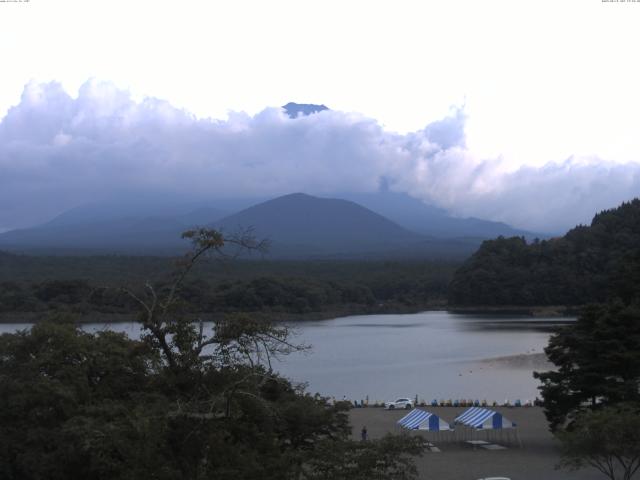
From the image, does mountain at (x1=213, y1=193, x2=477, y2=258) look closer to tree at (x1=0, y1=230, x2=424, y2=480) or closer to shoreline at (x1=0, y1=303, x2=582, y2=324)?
shoreline at (x1=0, y1=303, x2=582, y2=324)

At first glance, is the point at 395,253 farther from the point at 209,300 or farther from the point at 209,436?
the point at 209,436

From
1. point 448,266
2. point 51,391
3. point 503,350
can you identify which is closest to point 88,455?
point 51,391

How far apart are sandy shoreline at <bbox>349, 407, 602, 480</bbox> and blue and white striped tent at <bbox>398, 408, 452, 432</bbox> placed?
1.09 feet

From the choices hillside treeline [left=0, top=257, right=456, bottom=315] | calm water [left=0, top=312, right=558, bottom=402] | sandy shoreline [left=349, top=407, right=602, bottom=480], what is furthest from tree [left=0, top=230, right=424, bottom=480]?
hillside treeline [left=0, top=257, right=456, bottom=315]

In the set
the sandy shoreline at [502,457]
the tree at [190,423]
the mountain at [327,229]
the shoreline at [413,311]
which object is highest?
the mountain at [327,229]

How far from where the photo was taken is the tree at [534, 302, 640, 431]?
11.8 m

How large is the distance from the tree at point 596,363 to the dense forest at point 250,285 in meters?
20.6

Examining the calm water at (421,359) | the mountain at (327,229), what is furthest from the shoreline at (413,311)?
the mountain at (327,229)

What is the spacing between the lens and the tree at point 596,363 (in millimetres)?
11789

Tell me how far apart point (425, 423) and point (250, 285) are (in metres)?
32.2

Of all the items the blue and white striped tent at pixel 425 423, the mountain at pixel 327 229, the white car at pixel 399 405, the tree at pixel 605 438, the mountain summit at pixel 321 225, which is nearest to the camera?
the tree at pixel 605 438

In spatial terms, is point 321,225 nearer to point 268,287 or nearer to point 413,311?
point 413,311

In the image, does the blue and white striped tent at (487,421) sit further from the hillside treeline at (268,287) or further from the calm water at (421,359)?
the hillside treeline at (268,287)

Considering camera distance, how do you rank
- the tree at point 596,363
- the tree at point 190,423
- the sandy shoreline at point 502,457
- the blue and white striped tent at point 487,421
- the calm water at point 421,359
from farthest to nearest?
the calm water at point 421,359 → the blue and white striped tent at point 487,421 → the tree at point 596,363 → the sandy shoreline at point 502,457 → the tree at point 190,423
